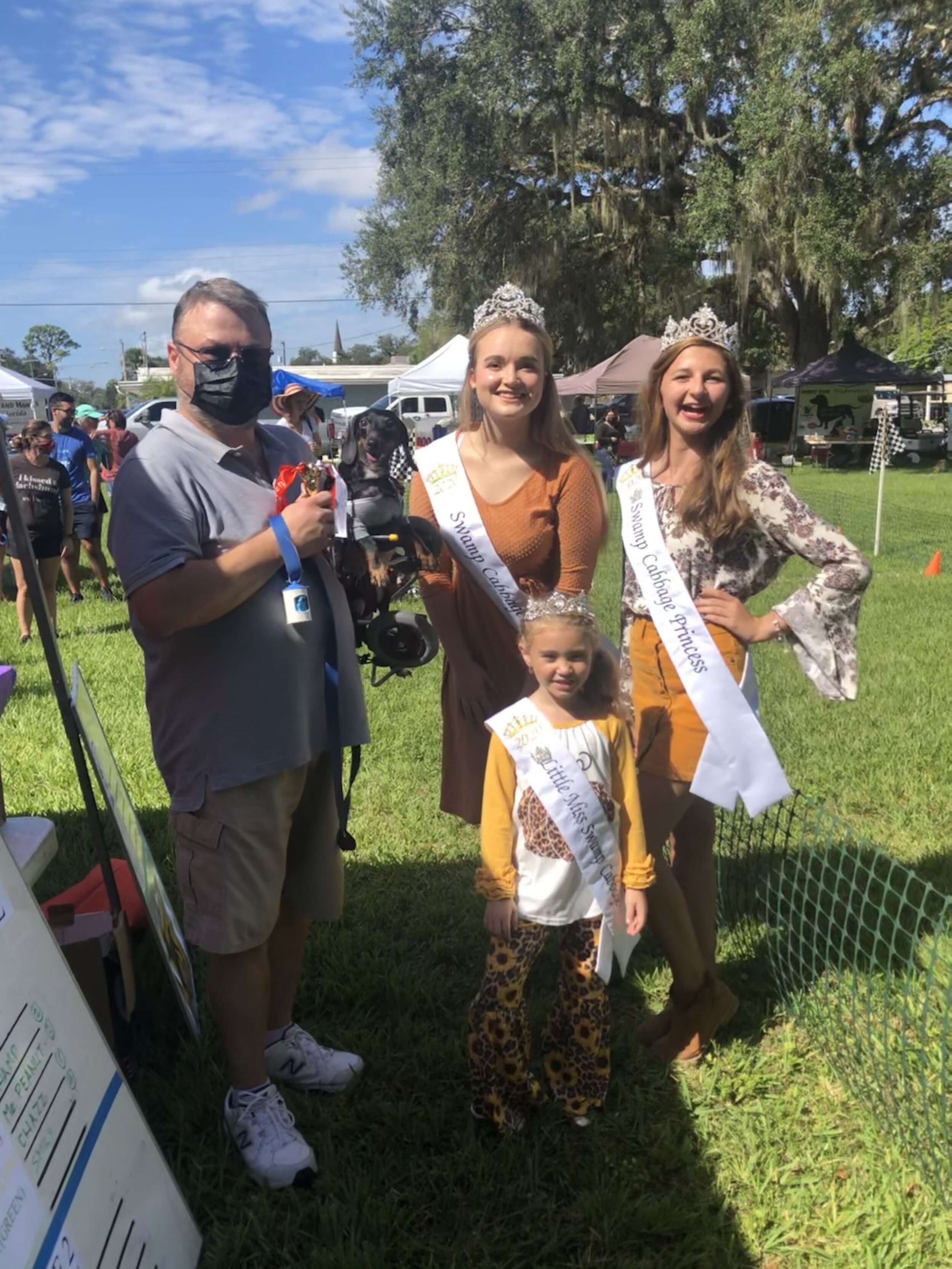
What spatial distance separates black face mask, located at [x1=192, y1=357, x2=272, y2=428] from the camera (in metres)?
1.88

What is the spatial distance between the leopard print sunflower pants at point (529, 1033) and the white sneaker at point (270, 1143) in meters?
0.43

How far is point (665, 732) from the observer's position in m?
2.40

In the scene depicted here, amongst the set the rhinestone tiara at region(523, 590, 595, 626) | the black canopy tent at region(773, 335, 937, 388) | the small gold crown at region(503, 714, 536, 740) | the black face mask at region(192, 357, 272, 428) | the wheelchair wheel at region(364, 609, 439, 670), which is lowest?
the black canopy tent at region(773, 335, 937, 388)

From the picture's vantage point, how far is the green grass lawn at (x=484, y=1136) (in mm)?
2021

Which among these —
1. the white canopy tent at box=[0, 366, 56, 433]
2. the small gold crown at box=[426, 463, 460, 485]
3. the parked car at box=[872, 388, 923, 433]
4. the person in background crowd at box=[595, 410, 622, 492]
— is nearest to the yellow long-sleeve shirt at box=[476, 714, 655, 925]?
the small gold crown at box=[426, 463, 460, 485]

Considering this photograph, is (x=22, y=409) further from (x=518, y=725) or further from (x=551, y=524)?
(x=518, y=725)

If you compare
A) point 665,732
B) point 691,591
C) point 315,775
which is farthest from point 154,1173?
point 691,591

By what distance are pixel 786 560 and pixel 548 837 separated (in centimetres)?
85

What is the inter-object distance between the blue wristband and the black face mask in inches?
9.9

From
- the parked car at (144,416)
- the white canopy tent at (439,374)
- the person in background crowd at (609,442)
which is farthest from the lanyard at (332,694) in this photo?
the parked car at (144,416)

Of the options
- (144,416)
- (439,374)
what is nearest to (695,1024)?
(439,374)

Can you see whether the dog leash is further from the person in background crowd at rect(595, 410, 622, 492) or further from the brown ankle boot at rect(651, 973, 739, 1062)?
the person in background crowd at rect(595, 410, 622, 492)

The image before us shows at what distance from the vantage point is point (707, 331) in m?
2.29

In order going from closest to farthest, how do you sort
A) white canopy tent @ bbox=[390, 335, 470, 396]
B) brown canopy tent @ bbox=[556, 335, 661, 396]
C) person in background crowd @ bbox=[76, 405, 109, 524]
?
person in background crowd @ bbox=[76, 405, 109, 524] < white canopy tent @ bbox=[390, 335, 470, 396] < brown canopy tent @ bbox=[556, 335, 661, 396]
